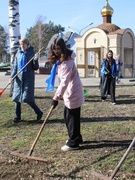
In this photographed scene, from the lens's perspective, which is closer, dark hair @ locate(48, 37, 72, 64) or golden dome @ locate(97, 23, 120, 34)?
dark hair @ locate(48, 37, 72, 64)

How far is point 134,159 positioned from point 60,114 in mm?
3672

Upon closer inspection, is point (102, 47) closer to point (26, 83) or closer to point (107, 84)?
point (107, 84)

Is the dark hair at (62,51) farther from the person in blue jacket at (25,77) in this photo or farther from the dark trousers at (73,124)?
the person in blue jacket at (25,77)

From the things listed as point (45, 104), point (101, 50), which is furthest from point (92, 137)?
point (101, 50)

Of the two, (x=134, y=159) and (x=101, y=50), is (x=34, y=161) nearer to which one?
(x=134, y=159)

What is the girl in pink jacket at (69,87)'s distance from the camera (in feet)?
15.0

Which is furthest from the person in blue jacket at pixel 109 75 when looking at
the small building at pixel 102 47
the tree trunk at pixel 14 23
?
the small building at pixel 102 47

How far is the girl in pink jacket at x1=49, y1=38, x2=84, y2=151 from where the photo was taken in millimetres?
4582

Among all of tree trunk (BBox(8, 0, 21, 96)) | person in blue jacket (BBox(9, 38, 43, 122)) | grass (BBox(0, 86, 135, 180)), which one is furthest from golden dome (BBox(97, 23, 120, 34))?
person in blue jacket (BBox(9, 38, 43, 122))

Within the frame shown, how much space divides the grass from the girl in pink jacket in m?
0.26

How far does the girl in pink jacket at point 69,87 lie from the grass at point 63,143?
0.26 meters

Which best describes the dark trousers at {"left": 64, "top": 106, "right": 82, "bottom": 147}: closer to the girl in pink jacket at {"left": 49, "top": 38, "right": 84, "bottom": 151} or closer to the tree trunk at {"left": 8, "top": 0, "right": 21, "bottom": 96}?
the girl in pink jacket at {"left": 49, "top": 38, "right": 84, "bottom": 151}

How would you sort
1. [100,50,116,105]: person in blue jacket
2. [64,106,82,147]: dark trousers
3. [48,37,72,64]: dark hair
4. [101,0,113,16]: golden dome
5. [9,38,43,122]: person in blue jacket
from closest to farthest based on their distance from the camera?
[48,37,72,64]: dark hair → [64,106,82,147]: dark trousers → [9,38,43,122]: person in blue jacket → [100,50,116,105]: person in blue jacket → [101,0,113,16]: golden dome

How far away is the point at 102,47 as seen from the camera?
2627 centimetres
